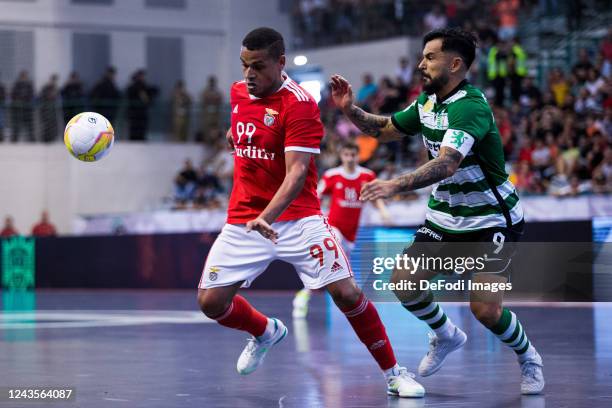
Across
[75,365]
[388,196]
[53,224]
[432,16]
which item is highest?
[432,16]

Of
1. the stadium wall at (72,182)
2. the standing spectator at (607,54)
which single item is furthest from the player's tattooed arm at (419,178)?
the stadium wall at (72,182)

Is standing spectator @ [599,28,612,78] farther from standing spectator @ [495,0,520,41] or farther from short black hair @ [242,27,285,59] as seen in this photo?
short black hair @ [242,27,285,59]

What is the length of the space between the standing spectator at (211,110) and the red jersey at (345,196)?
15.5 m

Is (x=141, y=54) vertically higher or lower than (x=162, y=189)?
higher

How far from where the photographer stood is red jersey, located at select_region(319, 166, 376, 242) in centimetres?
1571

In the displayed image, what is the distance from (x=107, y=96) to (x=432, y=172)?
2449 centimetres

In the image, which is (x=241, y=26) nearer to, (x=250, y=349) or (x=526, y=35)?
(x=526, y=35)

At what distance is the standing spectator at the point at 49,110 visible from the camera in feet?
99.2

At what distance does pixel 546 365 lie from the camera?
9.29 m

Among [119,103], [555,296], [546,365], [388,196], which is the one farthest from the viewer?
[119,103]

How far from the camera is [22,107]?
30.5 m

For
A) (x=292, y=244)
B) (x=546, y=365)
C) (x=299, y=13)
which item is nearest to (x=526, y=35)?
(x=299, y=13)

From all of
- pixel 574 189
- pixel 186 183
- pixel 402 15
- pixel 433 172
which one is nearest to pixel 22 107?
pixel 186 183

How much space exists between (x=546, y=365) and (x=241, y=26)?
26.7 metres
